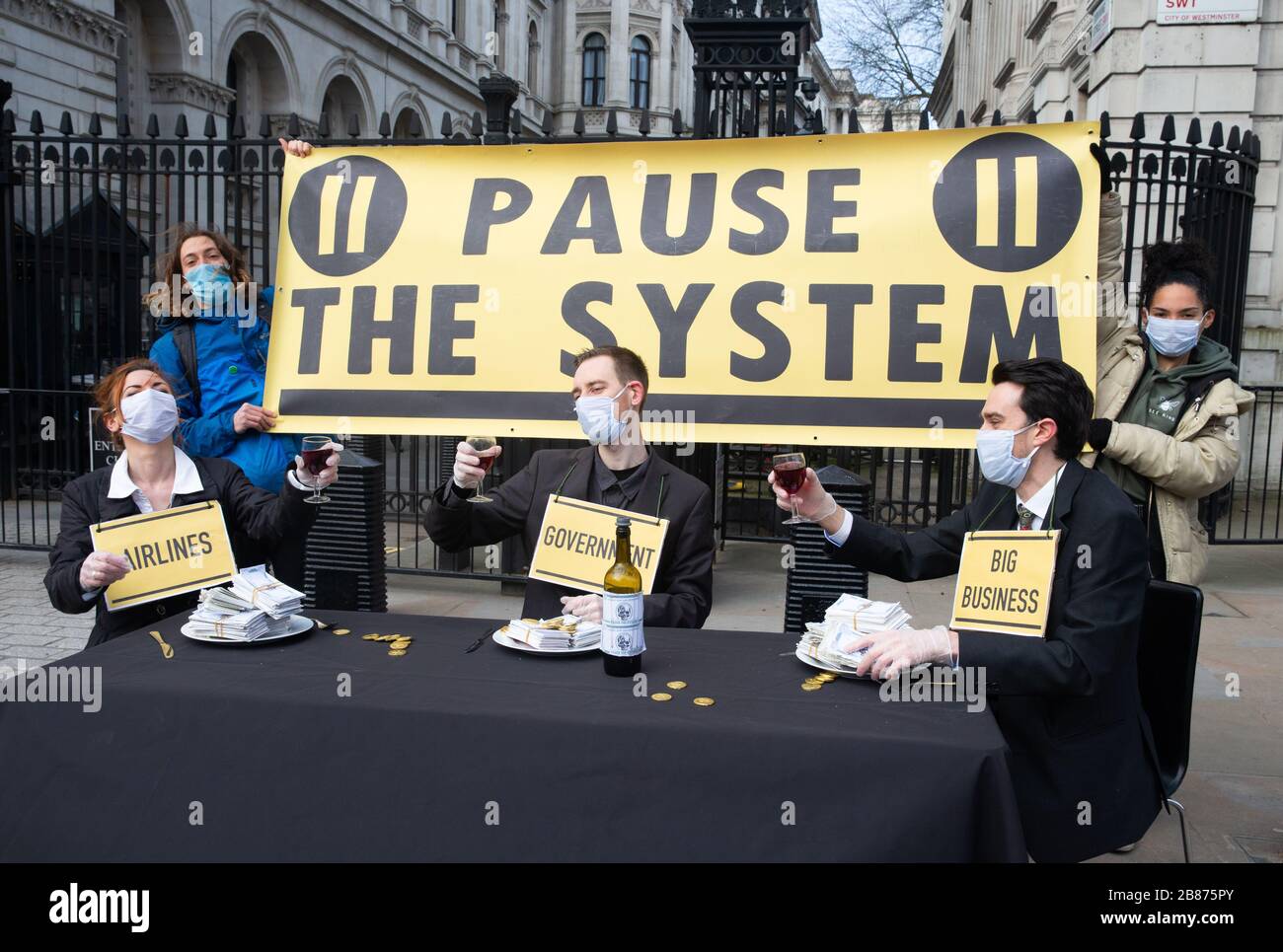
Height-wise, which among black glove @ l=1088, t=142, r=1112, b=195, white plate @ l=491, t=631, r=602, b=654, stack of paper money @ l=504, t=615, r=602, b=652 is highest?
black glove @ l=1088, t=142, r=1112, b=195

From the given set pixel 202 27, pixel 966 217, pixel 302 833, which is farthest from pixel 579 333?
pixel 202 27

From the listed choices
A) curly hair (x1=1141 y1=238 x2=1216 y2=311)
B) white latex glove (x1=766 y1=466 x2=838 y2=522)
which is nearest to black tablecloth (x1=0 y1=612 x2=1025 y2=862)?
white latex glove (x1=766 y1=466 x2=838 y2=522)

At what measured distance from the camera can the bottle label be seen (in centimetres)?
242

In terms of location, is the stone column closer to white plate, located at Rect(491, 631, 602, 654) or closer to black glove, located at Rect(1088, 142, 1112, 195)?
black glove, located at Rect(1088, 142, 1112, 195)

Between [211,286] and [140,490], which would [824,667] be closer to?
[140,490]

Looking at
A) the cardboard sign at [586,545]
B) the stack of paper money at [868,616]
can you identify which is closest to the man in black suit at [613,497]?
the cardboard sign at [586,545]

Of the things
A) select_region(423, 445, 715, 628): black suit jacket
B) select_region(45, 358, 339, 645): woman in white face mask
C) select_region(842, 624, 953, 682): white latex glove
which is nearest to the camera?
select_region(842, 624, 953, 682): white latex glove

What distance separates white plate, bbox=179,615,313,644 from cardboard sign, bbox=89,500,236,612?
160 mm

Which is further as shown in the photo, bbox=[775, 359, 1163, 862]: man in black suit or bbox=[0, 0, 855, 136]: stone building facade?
bbox=[0, 0, 855, 136]: stone building facade

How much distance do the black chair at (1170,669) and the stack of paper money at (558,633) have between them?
1.65 metres

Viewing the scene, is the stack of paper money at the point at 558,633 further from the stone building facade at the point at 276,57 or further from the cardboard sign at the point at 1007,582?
the stone building facade at the point at 276,57

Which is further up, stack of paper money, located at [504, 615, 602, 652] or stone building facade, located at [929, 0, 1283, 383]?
stone building facade, located at [929, 0, 1283, 383]

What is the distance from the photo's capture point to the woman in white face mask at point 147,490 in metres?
3.14
